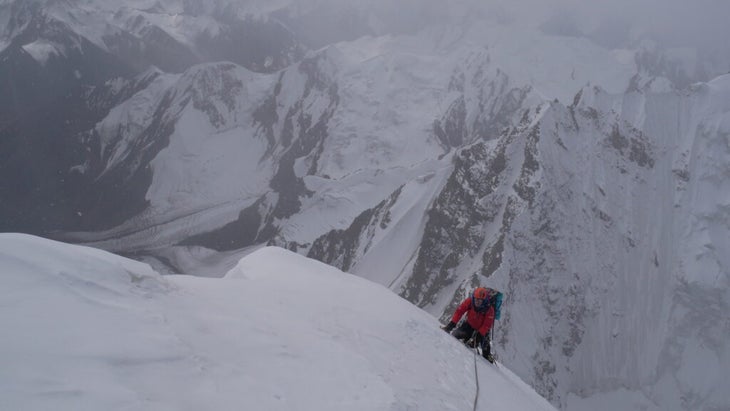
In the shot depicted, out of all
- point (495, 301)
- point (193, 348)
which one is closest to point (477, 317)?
point (495, 301)

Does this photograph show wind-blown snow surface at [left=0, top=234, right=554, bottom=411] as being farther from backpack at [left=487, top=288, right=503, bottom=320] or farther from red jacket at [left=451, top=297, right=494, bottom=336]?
backpack at [left=487, top=288, right=503, bottom=320]

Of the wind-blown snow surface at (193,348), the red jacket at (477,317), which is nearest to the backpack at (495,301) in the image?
the red jacket at (477,317)

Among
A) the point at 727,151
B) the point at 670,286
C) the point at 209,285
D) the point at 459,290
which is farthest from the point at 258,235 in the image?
the point at 209,285

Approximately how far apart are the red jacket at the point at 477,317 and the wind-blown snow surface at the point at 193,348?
2074mm

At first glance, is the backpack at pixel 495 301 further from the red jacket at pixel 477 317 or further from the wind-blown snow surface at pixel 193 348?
the wind-blown snow surface at pixel 193 348

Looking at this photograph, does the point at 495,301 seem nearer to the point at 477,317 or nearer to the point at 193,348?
the point at 477,317

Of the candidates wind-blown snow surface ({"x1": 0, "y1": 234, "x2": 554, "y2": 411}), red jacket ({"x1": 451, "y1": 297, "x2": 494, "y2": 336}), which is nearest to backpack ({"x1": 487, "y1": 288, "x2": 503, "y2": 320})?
red jacket ({"x1": 451, "y1": 297, "x2": 494, "y2": 336})

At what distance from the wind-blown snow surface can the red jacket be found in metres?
2.07

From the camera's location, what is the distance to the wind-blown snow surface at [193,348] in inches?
267

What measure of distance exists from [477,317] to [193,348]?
10.8m

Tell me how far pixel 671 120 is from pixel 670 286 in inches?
1862

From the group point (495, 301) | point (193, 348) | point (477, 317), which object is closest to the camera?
point (193, 348)

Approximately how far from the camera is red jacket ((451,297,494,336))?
1630 cm

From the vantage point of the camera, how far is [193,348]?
28.4 feet
